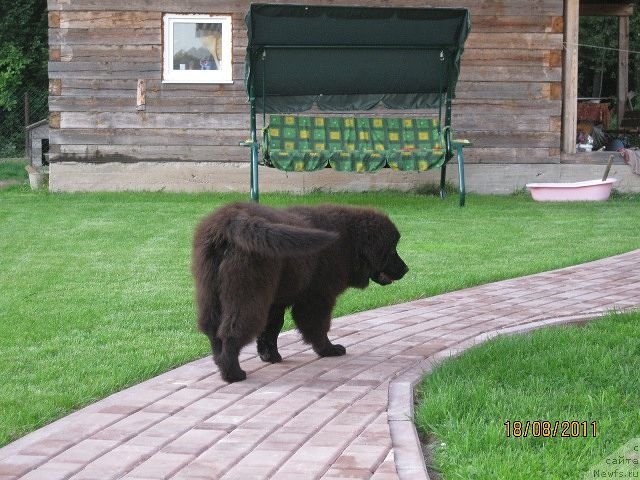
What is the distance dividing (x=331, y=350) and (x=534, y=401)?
1588 mm

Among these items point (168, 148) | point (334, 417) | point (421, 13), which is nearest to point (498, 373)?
point (334, 417)

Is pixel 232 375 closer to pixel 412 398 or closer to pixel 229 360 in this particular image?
pixel 229 360

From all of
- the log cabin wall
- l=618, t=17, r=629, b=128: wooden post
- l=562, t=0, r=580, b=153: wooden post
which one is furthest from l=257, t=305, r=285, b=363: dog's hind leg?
l=618, t=17, r=629, b=128: wooden post

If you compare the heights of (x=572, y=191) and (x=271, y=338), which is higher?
(x=572, y=191)

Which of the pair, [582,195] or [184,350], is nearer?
[184,350]

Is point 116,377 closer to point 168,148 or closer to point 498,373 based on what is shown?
point 498,373

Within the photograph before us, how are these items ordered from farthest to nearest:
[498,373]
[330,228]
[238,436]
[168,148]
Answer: [168,148]
[330,228]
[498,373]
[238,436]

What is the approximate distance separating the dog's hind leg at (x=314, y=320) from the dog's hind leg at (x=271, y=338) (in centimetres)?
10

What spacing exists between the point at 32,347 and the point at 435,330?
244 cm

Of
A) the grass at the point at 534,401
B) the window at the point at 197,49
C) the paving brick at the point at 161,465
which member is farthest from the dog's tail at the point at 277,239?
the window at the point at 197,49

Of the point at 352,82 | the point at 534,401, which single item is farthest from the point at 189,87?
the point at 534,401

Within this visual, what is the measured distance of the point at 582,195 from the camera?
47.3 ft

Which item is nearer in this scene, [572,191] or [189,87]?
[572,191]

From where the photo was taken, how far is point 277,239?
4734mm
